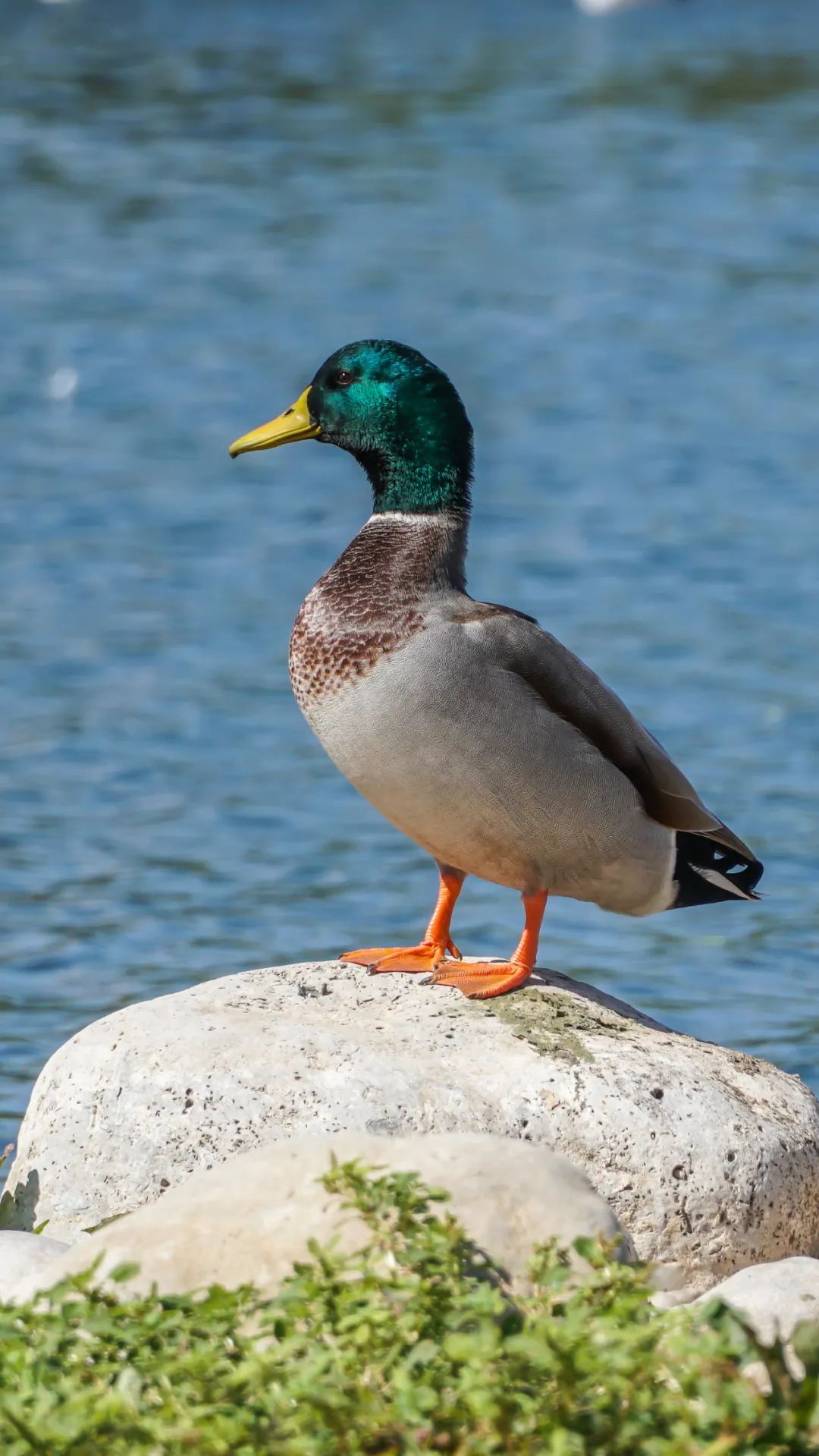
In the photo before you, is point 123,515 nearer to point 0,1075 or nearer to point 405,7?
point 0,1075

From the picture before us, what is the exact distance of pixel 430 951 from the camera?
5703 mm

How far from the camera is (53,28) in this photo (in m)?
27.5

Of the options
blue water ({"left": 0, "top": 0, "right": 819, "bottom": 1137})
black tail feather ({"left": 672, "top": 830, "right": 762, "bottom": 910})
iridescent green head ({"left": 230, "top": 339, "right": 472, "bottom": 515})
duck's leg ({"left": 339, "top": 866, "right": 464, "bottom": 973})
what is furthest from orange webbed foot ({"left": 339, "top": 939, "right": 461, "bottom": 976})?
blue water ({"left": 0, "top": 0, "right": 819, "bottom": 1137})

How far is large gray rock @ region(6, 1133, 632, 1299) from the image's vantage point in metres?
3.94

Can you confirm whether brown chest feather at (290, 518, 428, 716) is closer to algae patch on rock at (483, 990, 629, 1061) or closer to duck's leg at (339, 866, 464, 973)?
duck's leg at (339, 866, 464, 973)

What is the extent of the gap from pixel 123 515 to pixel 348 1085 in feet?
28.4

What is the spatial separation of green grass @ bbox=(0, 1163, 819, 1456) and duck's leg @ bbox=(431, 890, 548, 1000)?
171 cm

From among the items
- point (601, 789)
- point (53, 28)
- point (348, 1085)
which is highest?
point (53, 28)

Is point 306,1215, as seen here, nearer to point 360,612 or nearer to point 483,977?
point 483,977

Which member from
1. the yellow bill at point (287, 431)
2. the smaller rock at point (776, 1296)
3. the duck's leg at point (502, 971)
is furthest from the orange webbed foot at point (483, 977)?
the yellow bill at point (287, 431)

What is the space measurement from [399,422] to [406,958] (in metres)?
1.35

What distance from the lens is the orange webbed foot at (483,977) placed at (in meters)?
5.41

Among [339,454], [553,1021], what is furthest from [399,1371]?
[339,454]

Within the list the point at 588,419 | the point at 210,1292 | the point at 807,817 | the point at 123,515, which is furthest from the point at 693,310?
the point at 210,1292
